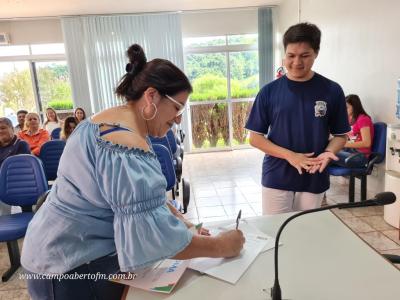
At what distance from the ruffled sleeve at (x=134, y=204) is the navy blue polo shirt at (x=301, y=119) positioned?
0.96 metres

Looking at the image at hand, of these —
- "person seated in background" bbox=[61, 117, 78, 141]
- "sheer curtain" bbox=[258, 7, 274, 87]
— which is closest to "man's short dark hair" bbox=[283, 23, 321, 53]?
"person seated in background" bbox=[61, 117, 78, 141]

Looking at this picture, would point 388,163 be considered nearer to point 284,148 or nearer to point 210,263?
point 284,148

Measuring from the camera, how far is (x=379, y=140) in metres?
3.34

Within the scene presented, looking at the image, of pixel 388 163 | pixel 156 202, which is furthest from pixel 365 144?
pixel 156 202

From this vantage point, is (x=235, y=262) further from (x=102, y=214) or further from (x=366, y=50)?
(x=366, y=50)

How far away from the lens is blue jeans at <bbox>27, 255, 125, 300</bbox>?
35.7 inches

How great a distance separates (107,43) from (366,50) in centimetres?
457

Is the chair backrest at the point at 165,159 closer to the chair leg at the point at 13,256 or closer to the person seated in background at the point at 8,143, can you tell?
the chair leg at the point at 13,256

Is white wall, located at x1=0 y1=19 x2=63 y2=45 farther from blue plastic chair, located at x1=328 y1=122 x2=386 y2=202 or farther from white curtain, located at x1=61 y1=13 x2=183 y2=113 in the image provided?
blue plastic chair, located at x1=328 y1=122 x2=386 y2=202

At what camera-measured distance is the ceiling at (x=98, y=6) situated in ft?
16.4

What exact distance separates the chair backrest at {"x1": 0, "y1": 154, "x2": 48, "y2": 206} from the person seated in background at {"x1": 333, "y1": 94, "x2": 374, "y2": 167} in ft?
9.14

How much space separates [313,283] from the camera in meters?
0.95

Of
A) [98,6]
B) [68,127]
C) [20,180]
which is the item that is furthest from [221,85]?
[20,180]

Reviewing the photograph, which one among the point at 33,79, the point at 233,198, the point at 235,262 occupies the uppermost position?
the point at 33,79
